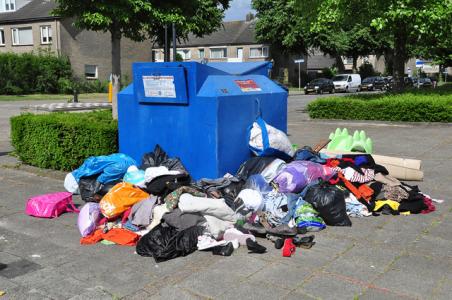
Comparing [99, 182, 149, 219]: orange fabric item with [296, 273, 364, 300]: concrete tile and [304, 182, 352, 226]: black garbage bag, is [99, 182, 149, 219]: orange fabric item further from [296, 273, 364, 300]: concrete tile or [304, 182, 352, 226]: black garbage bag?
[296, 273, 364, 300]: concrete tile

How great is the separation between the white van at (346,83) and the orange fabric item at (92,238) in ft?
130

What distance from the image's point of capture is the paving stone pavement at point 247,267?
12.0ft

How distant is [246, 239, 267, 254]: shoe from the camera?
4.38m

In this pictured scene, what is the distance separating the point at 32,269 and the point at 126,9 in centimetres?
797

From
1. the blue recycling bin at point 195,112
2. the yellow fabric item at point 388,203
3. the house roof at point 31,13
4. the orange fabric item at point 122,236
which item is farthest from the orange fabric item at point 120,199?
the house roof at point 31,13

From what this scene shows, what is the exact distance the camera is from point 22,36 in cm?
4197

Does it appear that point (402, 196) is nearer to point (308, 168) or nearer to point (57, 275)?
point (308, 168)

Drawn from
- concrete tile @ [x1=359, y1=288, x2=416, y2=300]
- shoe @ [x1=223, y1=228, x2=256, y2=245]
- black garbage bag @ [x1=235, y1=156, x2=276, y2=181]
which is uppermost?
black garbage bag @ [x1=235, y1=156, x2=276, y2=181]

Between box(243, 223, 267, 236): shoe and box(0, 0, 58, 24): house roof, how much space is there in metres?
39.2

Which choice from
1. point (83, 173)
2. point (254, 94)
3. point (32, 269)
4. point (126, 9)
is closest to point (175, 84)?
point (254, 94)

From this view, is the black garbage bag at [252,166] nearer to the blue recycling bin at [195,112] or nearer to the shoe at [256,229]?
the blue recycling bin at [195,112]

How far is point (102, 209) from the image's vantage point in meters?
5.14

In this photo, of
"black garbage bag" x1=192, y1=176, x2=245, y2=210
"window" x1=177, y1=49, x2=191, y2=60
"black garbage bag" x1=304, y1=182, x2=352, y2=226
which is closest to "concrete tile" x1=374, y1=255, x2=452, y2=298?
"black garbage bag" x1=304, y1=182, x2=352, y2=226

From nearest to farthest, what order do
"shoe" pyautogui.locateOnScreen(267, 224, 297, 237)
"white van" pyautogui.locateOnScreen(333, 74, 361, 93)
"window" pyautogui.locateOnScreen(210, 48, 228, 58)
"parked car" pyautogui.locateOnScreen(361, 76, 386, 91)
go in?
"shoe" pyautogui.locateOnScreen(267, 224, 297, 237) < "white van" pyautogui.locateOnScreen(333, 74, 361, 93) < "parked car" pyautogui.locateOnScreen(361, 76, 386, 91) < "window" pyautogui.locateOnScreen(210, 48, 228, 58)
